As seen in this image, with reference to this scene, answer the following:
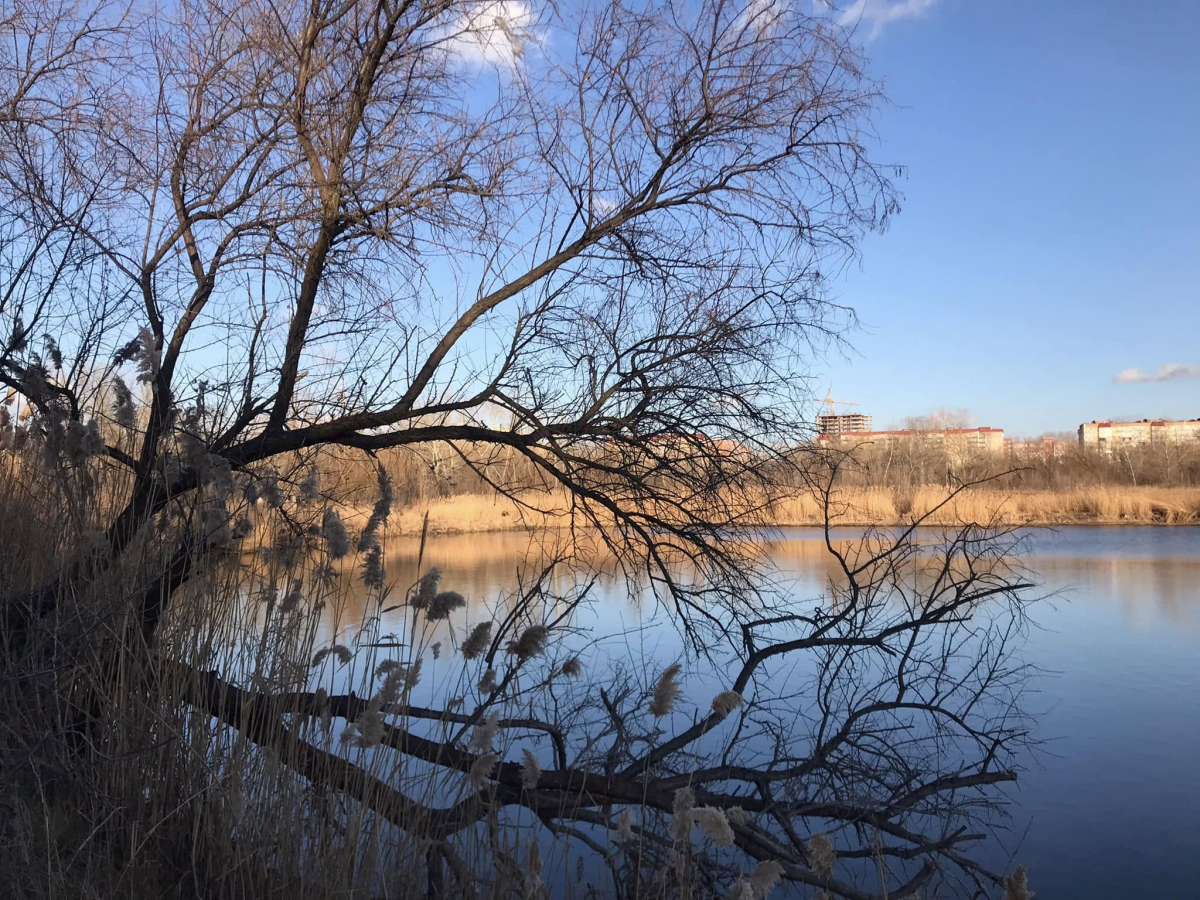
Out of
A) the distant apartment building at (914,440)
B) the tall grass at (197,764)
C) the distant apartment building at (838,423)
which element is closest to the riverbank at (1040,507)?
the distant apartment building at (914,440)

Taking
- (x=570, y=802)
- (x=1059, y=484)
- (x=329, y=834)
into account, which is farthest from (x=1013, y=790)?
(x=1059, y=484)

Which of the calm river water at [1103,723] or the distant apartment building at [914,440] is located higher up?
the distant apartment building at [914,440]

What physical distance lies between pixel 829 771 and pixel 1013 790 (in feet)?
5.92

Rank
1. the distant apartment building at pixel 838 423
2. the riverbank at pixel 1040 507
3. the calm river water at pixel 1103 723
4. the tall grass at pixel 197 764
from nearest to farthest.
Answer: the tall grass at pixel 197 764, the calm river water at pixel 1103 723, the distant apartment building at pixel 838 423, the riverbank at pixel 1040 507

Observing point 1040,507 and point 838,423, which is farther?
point 1040,507

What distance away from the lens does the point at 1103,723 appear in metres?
5.66

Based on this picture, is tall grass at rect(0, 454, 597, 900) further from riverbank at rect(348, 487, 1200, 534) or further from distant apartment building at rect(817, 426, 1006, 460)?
riverbank at rect(348, 487, 1200, 534)

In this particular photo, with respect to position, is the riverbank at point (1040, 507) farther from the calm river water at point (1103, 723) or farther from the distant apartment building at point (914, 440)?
the calm river water at point (1103, 723)

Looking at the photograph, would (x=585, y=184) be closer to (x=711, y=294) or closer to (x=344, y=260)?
(x=711, y=294)

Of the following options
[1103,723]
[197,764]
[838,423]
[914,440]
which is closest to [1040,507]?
[914,440]

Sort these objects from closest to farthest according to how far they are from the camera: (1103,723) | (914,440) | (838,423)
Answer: (838,423), (1103,723), (914,440)

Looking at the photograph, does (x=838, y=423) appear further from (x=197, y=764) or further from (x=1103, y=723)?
(x=197, y=764)

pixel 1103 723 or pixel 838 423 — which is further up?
pixel 838 423

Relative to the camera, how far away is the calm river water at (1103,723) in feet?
13.5
